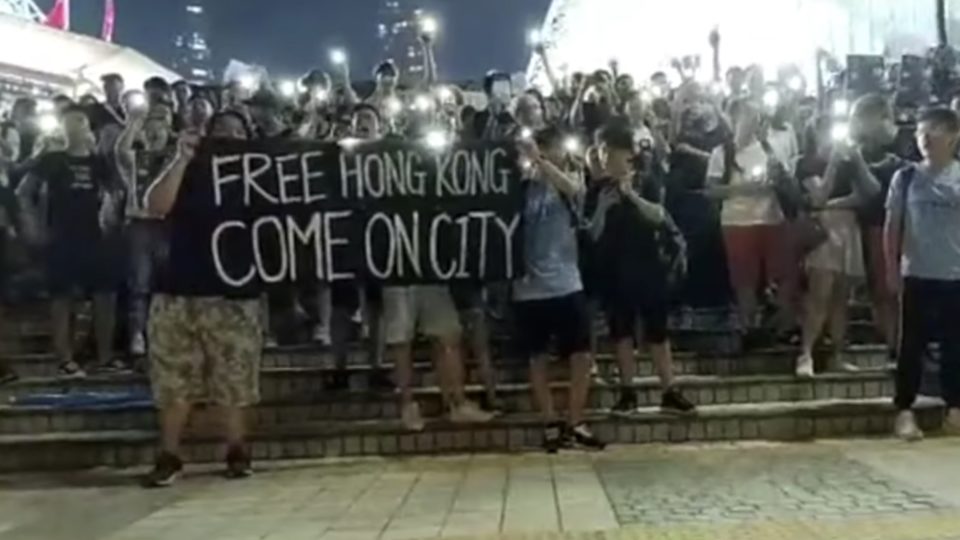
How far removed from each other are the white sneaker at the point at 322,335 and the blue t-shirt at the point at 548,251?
1967 millimetres

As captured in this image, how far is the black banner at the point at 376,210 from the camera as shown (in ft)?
30.0

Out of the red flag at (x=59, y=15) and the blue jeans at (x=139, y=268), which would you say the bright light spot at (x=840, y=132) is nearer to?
the blue jeans at (x=139, y=268)

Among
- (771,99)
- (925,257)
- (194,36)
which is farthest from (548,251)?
(194,36)

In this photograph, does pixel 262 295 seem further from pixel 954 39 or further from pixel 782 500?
pixel 954 39

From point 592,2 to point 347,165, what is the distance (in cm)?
2317

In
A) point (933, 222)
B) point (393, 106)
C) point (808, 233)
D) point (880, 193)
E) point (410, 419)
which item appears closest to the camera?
point (933, 222)

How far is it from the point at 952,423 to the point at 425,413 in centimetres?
330

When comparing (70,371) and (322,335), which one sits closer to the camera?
(70,371)

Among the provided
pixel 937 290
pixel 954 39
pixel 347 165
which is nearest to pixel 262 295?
pixel 347 165

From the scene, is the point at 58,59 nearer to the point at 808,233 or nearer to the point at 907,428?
the point at 808,233

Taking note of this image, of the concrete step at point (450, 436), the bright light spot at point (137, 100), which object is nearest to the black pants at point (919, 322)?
the concrete step at point (450, 436)

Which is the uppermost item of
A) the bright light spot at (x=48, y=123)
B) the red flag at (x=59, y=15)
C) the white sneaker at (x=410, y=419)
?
the red flag at (x=59, y=15)

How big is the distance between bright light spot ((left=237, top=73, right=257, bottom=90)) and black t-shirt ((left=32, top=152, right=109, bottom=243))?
3084 mm

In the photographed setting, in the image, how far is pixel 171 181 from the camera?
8.50 m
